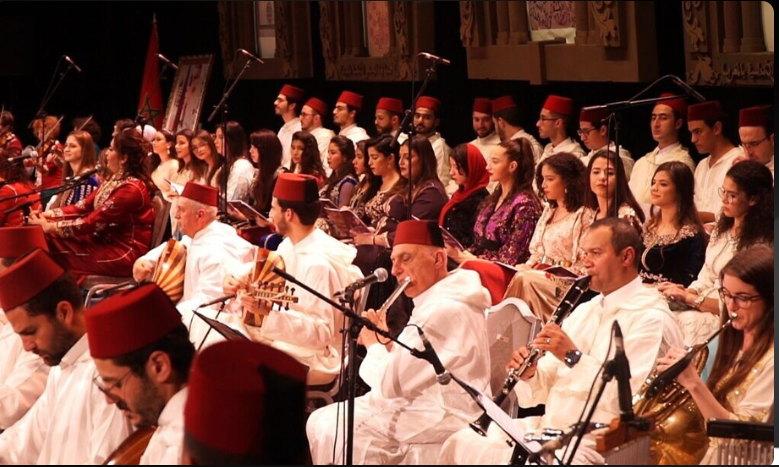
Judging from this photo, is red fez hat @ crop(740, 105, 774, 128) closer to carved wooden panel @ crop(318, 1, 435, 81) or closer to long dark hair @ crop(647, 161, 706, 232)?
long dark hair @ crop(647, 161, 706, 232)

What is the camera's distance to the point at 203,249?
619 centimetres

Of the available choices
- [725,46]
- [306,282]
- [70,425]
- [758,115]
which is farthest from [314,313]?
[725,46]

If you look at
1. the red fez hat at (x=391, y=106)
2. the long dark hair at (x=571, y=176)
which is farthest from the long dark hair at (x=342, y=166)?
the long dark hair at (x=571, y=176)

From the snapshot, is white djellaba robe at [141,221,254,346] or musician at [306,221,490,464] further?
white djellaba robe at [141,221,254,346]

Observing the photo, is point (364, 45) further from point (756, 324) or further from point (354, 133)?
point (756, 324)

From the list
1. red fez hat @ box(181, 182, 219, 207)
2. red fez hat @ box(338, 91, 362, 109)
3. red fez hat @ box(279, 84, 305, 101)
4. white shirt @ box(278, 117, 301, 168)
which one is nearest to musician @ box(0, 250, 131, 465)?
red fez hat @ box(181, 182, 219, 207)

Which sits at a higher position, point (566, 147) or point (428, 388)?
point (566, 147)

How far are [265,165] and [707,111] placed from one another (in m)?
3.70

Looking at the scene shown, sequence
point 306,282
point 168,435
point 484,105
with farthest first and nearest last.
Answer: point 484,105 → point 306,282 → point 168,435

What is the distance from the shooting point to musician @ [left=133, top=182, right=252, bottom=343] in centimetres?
608

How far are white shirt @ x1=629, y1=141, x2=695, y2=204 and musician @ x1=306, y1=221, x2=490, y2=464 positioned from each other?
3.47 metres

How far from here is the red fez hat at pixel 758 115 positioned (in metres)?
6.37

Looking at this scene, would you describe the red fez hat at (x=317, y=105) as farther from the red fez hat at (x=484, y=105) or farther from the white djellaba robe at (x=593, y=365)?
the white djellaba robe at (x=593, y=365)

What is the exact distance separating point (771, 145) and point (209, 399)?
486 centimetres
